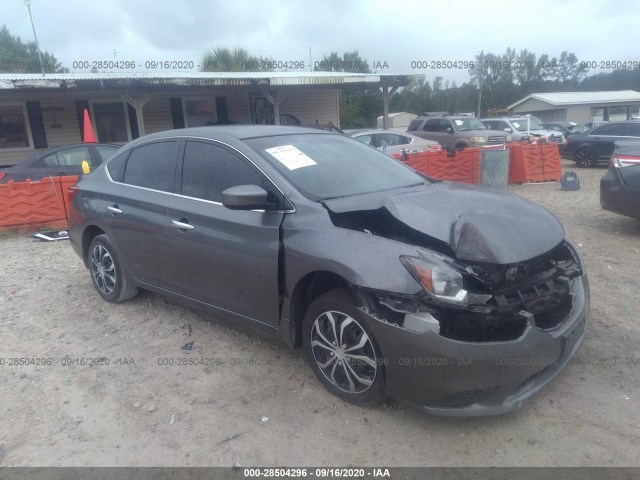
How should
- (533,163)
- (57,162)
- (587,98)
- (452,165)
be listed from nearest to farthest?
(57,162), (452,165), (533,163), (587,98)

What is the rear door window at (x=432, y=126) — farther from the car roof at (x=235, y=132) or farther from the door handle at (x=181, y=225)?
the door handle at (x=181, y=225)

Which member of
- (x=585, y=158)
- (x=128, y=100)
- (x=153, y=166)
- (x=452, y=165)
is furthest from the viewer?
(x=585, y=158)

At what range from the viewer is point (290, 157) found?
3.62 meters

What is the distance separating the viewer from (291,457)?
2.71 m

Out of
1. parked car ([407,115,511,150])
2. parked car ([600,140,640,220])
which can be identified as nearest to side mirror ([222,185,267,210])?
parked car ([600,140,640,220])

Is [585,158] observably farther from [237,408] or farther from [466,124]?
[237,408]

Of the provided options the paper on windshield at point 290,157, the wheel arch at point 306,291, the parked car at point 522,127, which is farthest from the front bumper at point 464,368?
the parked car at point 522,127

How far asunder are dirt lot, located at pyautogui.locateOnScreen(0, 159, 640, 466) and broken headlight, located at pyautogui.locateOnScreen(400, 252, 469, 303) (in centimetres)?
84

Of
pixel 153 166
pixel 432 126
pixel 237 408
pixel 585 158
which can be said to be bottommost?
pixel 237 408

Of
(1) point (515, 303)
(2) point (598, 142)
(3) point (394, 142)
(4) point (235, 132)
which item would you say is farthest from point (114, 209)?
(2) point (598, 142)

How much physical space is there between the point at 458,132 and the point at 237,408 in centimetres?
1511

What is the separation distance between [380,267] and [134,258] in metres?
2.57

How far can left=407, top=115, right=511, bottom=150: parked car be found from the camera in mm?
16078

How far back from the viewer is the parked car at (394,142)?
13.1m
